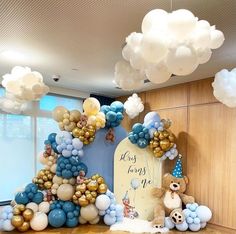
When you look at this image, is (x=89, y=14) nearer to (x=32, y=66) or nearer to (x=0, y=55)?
(x=0, y=55)

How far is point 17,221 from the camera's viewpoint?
3.24m

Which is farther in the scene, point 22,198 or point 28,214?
point 22,198

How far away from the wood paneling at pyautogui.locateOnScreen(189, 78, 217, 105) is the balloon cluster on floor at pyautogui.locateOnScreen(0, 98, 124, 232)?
1411 millimetres

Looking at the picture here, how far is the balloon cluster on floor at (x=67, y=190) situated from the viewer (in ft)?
11.0

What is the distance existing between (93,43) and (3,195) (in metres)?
3.17

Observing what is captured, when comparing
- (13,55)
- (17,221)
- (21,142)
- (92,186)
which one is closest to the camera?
(13,55)

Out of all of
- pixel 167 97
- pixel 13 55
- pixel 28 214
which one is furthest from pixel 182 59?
pixel 167 97

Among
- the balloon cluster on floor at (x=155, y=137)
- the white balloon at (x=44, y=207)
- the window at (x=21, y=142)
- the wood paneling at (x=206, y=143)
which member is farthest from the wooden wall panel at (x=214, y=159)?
the window at (x=21, y=142)

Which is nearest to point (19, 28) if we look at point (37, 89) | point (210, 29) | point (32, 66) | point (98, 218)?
point (37, 89)

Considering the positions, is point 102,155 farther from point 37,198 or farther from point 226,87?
point 226,87

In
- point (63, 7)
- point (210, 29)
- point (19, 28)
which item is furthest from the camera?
point (19, 28)

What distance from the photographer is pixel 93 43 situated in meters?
2.74

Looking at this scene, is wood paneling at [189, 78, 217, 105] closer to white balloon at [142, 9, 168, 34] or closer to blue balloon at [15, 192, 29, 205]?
white balloon at [142, 9, 168, 34]

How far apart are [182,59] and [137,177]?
2671 millimetres
